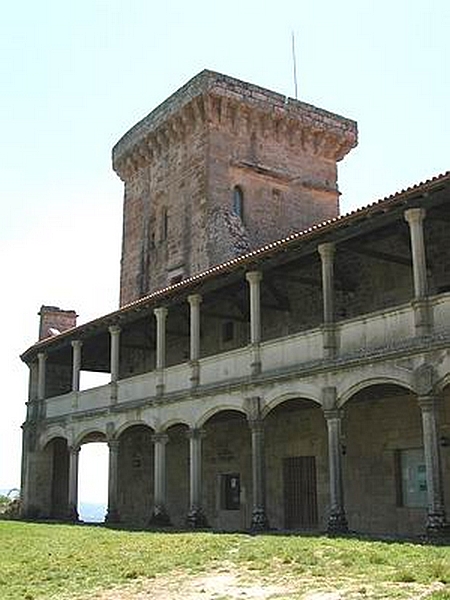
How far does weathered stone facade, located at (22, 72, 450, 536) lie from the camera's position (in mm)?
16422

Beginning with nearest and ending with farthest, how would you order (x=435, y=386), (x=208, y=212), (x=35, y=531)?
(x=435, y=386) → (x=35, y=531) → (x=208, y=212)

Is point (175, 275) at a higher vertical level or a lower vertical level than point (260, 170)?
lower

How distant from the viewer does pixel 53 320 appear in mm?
35469

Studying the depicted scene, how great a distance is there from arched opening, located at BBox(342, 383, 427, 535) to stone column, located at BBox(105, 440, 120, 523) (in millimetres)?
7820

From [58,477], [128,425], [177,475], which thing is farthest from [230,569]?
[58,477]

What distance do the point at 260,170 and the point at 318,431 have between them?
13.0 m

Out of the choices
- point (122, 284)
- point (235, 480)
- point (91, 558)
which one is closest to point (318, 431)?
point (235, 480)

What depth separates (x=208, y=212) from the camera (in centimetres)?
2962

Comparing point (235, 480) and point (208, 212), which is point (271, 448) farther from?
point (208, 212)

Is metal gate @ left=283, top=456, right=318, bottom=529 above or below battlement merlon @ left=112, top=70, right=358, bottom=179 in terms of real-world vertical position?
below

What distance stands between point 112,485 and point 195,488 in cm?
498

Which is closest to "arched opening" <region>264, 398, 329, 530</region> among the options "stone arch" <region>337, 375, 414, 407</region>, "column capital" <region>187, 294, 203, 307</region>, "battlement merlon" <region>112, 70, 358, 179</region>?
"column capital" <region>187, 294, 203, 307</region>

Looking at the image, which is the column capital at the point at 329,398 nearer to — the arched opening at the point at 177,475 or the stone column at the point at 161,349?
the stone column at the point at 161,349

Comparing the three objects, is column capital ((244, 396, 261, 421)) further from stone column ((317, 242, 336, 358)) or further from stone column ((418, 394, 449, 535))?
stone column ((418, 394, 449, 535))
